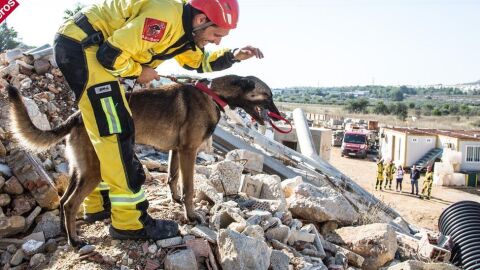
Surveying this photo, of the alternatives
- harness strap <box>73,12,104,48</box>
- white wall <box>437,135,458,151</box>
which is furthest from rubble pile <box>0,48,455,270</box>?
white wall <box>437,135,458,151</box>

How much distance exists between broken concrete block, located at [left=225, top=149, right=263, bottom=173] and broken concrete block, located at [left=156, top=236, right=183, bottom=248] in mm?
3254

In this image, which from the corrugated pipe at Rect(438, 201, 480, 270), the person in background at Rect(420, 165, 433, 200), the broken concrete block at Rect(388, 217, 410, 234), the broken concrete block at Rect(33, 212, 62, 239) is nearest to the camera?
the broken concrete block at Rect(33, 212, 62, 239)

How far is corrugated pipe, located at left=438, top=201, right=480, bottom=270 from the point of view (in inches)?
209

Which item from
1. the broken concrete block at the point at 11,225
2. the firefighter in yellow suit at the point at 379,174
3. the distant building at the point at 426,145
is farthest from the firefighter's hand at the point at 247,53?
the distant building at the point at 426,145

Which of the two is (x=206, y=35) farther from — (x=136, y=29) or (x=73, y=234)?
(x=73, y=234)

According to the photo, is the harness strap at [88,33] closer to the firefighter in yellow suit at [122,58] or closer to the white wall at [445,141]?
the firefighter in yellow suit at [122,58]

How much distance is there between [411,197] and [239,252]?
1803 centimetres

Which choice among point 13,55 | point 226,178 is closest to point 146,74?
point 226,178

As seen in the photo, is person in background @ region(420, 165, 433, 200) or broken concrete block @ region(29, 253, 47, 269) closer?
broken concrete block @ region(29, 253, 47, 269)

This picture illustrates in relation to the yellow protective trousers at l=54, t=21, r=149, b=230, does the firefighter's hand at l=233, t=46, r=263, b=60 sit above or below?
above

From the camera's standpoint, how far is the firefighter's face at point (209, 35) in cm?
340

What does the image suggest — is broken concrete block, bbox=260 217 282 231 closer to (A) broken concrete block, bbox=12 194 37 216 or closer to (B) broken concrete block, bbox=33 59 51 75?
(A) broken concrete block, bbox=12 194 37 216

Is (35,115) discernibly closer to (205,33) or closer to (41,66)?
(41,66)

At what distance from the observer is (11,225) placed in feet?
12.1
